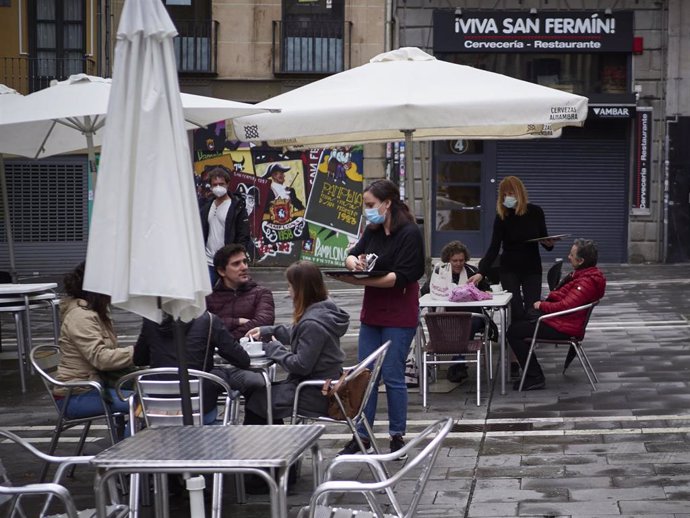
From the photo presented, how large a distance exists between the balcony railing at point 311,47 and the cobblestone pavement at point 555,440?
41.7 feet

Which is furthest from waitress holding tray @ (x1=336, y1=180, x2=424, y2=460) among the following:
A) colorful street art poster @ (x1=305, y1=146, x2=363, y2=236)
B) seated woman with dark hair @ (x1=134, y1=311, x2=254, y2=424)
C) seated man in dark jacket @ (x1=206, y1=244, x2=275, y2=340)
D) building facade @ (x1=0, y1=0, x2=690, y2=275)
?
colorful street art poster @ (x1=305, y1=146, x2=363, y2=236)

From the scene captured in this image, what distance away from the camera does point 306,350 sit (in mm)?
7094

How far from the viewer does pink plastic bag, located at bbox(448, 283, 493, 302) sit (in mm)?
10094

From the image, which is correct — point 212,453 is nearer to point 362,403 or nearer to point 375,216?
point 362,403

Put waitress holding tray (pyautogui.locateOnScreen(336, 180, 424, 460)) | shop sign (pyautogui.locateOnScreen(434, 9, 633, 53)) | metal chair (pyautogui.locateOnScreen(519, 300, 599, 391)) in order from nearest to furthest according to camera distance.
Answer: waitress holding tray (pyautogui.locateOnScreen(336, 180, 424, 460)), metal chair (pyautogui.locateOnScreen(519, 300, 599, 391)), shop sign (pyautogui.locateOnScreen(434, 9, 633, 53))

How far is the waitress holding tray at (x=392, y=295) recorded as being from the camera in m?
7.91

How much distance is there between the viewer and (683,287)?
1881 centimetres

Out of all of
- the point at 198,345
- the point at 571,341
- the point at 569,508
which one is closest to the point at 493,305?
the point at 571,341

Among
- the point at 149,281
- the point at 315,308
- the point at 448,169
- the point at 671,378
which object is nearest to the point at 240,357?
the point at 315,308

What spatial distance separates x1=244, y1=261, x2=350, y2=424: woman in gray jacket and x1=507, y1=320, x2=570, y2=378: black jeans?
320 cm

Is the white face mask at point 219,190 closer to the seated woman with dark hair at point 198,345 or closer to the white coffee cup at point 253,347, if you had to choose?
the white coffee cup at point 253,347

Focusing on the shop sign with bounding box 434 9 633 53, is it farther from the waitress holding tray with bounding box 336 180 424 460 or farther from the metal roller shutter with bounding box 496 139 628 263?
the waitress holding tray with bounding box 336 180 424 460

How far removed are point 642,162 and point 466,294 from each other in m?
14.5

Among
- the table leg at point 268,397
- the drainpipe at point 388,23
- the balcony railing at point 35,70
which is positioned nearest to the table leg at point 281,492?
the table leg at point 268,397
